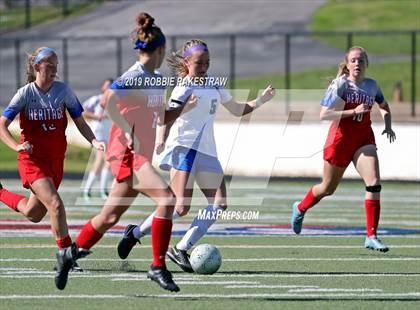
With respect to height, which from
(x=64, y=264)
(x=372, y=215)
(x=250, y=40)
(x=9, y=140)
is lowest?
(x=250, y=40)

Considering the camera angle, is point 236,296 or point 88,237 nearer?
point 236,296

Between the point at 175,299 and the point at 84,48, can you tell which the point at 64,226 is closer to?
the point at 175,299

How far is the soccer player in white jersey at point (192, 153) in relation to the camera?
10.2 meters

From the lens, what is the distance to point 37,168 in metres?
9.73

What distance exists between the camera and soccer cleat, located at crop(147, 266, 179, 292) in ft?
28.8

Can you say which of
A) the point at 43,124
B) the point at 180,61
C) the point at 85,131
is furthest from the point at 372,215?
the point at 43,124

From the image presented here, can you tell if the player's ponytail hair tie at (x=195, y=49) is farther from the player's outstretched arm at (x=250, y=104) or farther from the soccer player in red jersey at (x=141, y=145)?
the soccer player in red jersey at (x=141, y=145)

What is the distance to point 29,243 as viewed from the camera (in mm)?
12336

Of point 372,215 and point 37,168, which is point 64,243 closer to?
point 37,168

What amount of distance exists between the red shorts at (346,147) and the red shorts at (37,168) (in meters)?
3.29

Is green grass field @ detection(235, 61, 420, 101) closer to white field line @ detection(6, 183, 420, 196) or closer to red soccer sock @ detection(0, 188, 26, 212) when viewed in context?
white field line @ detection(6, 183, 420, 196)

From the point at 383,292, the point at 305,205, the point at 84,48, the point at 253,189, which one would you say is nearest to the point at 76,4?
the point at 84,48

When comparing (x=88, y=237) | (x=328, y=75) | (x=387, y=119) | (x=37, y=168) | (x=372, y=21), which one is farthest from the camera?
(x=372, y=21)

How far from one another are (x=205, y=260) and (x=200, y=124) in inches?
50.7
